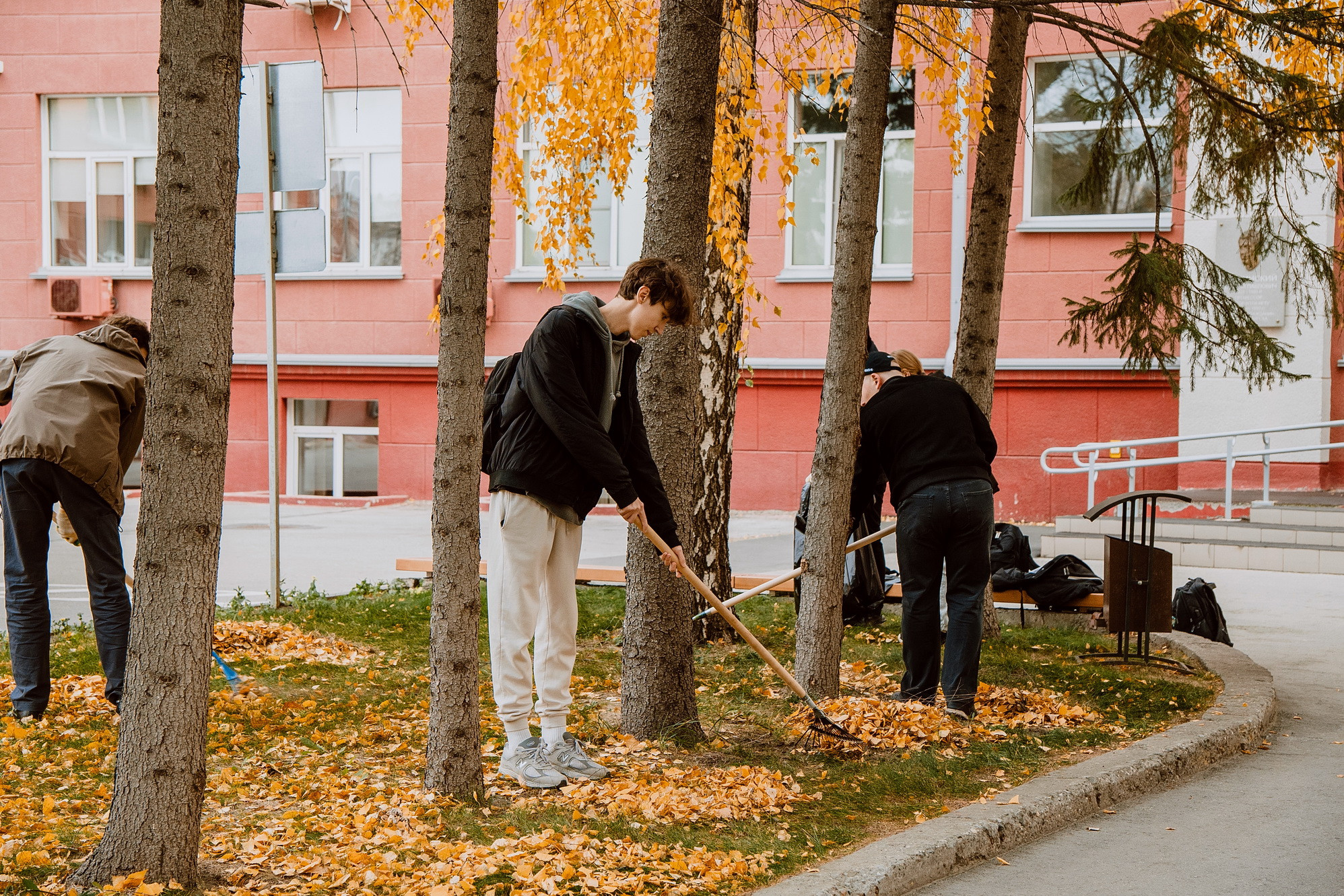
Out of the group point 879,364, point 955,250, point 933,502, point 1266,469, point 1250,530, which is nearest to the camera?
point 933,502

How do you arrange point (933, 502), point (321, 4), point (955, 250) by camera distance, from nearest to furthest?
point (933, 502) → point (955, 250) → point (321, 4)

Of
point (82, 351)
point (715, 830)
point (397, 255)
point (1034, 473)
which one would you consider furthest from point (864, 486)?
point (397, 255)

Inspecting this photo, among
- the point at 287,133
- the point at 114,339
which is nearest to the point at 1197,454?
the point at 287,133

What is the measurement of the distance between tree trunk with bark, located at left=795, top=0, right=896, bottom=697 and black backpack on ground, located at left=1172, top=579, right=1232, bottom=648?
11.4 ft

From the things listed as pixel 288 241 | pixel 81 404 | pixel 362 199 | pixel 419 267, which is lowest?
pixel 81 404

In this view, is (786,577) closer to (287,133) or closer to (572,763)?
(572,763)

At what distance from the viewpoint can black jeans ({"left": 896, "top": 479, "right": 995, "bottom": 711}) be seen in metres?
5.84

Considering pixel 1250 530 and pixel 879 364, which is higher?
pixel 879 364

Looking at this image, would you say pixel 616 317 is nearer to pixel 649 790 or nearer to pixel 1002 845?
pixel 649 790

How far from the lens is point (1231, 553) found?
11.7 metres

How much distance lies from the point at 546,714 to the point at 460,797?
0.51m

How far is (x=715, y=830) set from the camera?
4.12 meters

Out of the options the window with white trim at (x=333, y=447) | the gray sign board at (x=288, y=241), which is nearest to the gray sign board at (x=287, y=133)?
the gray sign board at (x=288, y=241)

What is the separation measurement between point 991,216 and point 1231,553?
237 inches
